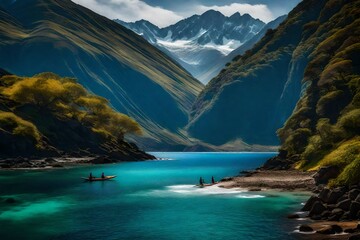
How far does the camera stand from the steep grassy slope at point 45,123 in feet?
487

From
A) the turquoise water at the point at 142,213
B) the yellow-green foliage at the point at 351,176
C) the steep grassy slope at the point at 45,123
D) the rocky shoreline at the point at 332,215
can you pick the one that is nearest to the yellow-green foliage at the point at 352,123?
the turquoise water at the point at 142,213

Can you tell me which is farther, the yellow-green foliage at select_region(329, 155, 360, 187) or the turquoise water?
the yellow-green foliage at select_region(329, 155, 360, 187)

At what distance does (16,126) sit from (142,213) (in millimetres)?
112569

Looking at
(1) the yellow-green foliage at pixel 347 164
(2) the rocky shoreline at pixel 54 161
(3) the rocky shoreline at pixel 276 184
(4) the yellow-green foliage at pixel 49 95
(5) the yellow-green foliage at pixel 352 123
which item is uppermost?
(4) the yellow-green foliage at pixel 49 95

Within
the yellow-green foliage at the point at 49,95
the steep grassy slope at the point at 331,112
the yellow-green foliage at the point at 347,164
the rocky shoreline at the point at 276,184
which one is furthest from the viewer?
the yellow-green foliage at the point at 49,95

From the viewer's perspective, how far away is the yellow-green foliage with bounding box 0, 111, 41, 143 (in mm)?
147750

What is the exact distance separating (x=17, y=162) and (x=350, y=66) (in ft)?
349

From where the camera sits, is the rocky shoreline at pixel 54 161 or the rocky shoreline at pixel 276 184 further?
the rocky shoreline at pixel 54 161

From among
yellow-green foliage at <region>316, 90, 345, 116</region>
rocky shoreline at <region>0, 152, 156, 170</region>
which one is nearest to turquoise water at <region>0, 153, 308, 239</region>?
rocky shoreline at <region>0, 152, 156, 170</region>

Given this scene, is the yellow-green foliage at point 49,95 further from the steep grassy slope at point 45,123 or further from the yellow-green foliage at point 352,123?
the yellow-green foliage at point 352,123

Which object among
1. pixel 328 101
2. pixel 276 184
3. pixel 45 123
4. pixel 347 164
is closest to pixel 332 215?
pixel 347 164

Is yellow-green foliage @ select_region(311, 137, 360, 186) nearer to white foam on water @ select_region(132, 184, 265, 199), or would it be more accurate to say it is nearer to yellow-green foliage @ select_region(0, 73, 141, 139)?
white foam on water @ select_region(132, 184, 265, 199)

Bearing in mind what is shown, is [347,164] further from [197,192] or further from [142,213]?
[142,213]

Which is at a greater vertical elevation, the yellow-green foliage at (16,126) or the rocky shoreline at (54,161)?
the yellow-green foliage at (16,126)
